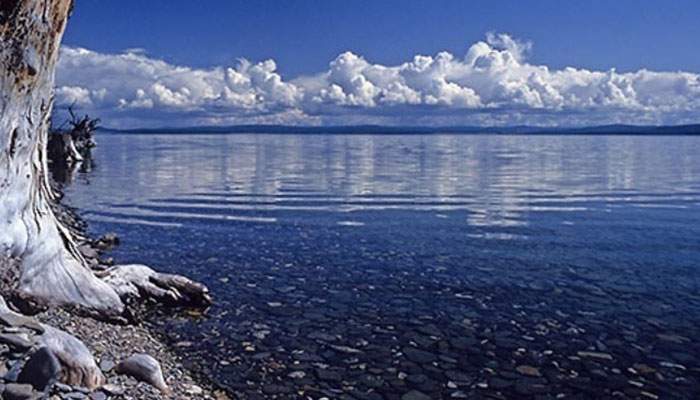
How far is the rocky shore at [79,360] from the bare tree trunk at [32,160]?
0.52 metres

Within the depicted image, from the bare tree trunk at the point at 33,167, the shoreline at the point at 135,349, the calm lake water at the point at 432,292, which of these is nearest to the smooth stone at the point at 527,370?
the calm lake water at the point at 432,292

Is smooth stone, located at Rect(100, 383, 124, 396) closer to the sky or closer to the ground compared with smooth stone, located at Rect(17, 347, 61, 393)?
closer to the ground

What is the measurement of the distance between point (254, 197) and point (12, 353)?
27.4 metres

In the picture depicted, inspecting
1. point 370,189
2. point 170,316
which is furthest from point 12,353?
point 370,189

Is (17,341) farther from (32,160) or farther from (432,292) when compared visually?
(432,292)

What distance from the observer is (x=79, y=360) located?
6930 mm

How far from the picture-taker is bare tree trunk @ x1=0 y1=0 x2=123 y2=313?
942 centimetres

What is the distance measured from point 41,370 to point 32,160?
17.6 feet

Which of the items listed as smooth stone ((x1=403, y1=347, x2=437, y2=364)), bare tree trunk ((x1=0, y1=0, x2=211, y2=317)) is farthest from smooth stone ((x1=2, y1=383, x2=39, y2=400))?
smooth stone ((x1=403, y1=347, x2=437, y2=364))

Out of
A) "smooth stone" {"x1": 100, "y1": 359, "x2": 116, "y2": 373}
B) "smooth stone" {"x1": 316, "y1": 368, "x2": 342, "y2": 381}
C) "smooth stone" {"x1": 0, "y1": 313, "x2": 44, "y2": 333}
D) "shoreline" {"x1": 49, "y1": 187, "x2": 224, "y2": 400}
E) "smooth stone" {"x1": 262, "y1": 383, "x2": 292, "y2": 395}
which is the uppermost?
"smooth stone" {"x1": 0, "y1": 313, "x2": 44, "y2": 333}

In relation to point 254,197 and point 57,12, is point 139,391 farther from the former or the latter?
point 254,197

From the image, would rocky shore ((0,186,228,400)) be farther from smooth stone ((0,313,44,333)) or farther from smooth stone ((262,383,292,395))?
smooth stone ((262,383,292,395))

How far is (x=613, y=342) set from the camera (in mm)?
11047

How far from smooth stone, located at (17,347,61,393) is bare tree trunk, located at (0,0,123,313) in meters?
3.77
